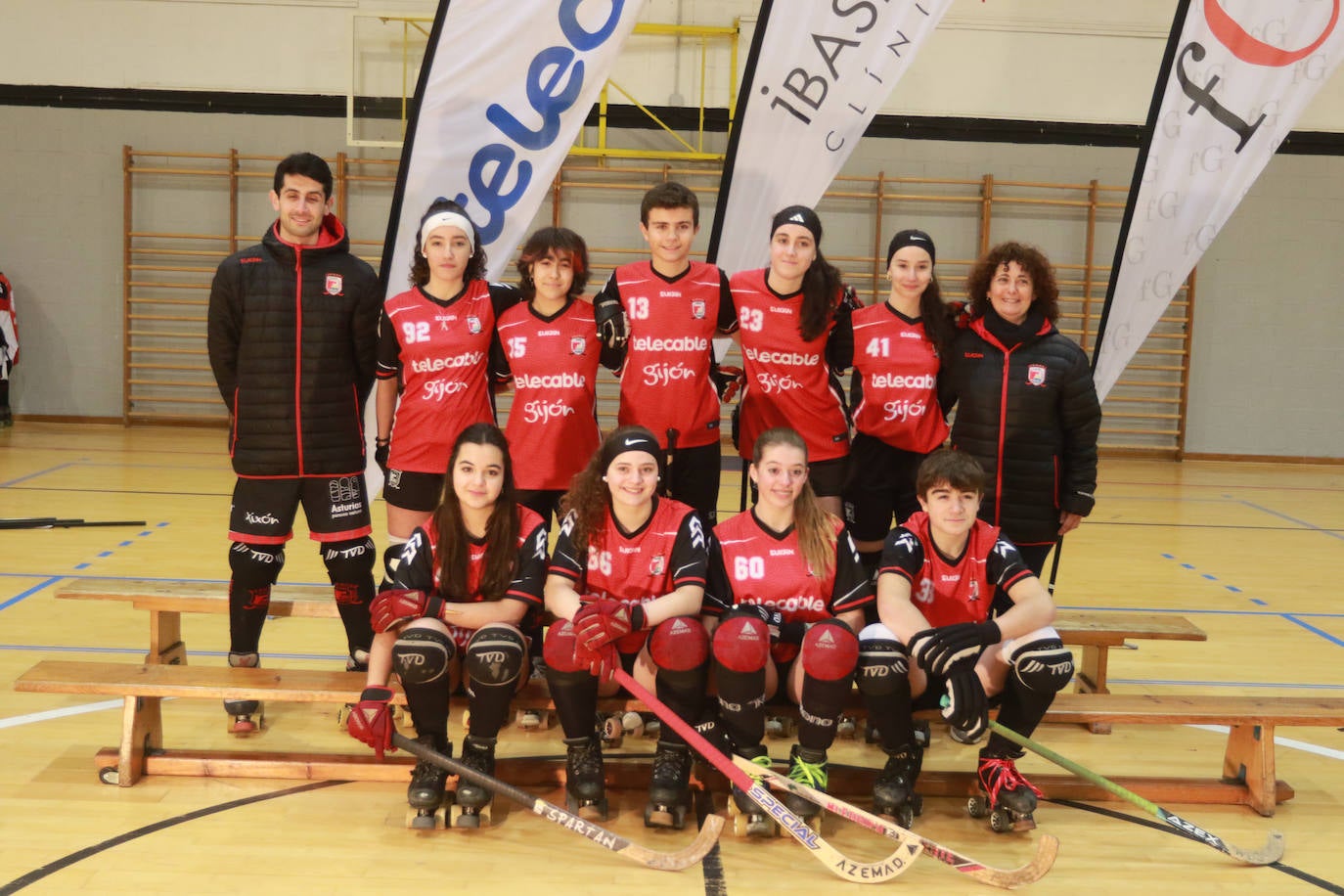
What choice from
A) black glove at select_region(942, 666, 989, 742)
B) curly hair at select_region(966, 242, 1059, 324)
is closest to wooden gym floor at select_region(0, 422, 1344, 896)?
black glove at select_region(942, 666, 989, 742)

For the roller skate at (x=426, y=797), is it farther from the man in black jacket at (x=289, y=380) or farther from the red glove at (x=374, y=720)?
the man in black jacket at (x=289, y=380)

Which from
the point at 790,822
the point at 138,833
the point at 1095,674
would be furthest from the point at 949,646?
the point at 138,833

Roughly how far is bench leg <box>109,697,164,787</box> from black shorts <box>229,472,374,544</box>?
576 mm

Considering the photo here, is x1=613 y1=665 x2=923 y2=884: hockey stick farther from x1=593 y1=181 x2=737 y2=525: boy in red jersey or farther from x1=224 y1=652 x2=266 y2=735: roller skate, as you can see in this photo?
x1=224 y1=652 x2=266 y2=735: roller skate

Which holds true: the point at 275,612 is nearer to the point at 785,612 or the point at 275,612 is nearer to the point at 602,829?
the point at 602,829

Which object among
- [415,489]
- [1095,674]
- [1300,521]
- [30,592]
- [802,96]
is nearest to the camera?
[415,489]

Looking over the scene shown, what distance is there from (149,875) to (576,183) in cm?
833

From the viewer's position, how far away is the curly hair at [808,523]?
117 inches

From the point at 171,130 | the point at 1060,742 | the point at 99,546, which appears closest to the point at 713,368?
the point at 1060,742

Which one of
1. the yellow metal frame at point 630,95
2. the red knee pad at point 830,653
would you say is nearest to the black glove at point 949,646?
the red knee pad at point 830,653

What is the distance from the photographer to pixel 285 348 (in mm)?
3395

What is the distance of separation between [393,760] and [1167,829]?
204 cm

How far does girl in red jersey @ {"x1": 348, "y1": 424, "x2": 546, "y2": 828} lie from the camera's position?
9.13ft

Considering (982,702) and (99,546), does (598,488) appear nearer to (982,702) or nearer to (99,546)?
(982,702)
